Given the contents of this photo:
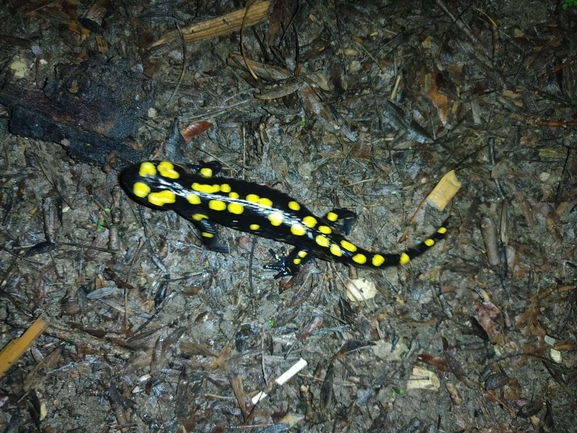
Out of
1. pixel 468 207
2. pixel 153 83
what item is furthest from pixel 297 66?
pixel 468 207

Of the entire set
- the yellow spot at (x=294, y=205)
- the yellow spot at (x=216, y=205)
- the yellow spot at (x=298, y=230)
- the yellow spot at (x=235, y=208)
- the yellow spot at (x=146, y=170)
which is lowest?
the yellow spot at (x=298, y=230)

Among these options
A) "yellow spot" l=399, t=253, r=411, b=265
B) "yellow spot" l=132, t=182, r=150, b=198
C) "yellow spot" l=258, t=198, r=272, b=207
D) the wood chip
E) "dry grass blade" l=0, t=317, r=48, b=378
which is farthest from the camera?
the wood chip

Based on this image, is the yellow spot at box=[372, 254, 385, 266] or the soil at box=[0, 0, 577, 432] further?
the yellow spot at box=[372, 254, 385, 266]

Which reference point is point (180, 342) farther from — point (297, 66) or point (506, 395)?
point (506, 395)

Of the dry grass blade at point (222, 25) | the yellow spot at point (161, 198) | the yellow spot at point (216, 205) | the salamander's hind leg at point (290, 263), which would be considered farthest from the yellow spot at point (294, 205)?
the dry grass blade at point (222, 25)

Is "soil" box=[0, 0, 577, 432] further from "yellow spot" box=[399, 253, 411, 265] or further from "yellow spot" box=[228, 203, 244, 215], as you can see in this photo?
"yellow spot" box=[228, 203, 244, 215]

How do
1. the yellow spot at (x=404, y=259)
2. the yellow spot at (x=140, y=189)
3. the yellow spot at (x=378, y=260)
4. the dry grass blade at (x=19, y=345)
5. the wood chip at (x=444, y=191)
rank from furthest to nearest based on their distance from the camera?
the wood chip at (x=444, y=191), the yellow spot at (x=404, y=259), the yellow spot at (x=378, y=260), the yellow spot at (x=140, y=189), the dry grass blade at (x=19, y=345)

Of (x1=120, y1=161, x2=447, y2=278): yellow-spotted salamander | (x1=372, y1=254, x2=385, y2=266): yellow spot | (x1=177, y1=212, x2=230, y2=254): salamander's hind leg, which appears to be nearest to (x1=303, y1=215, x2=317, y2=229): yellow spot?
(x1=120, y1=161, x2=447, y2=278): yellow-spotted salamander

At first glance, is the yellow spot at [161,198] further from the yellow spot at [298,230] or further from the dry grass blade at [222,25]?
the dry grass blade at [222,25]

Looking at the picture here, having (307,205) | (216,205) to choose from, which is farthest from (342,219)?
(216,205)
